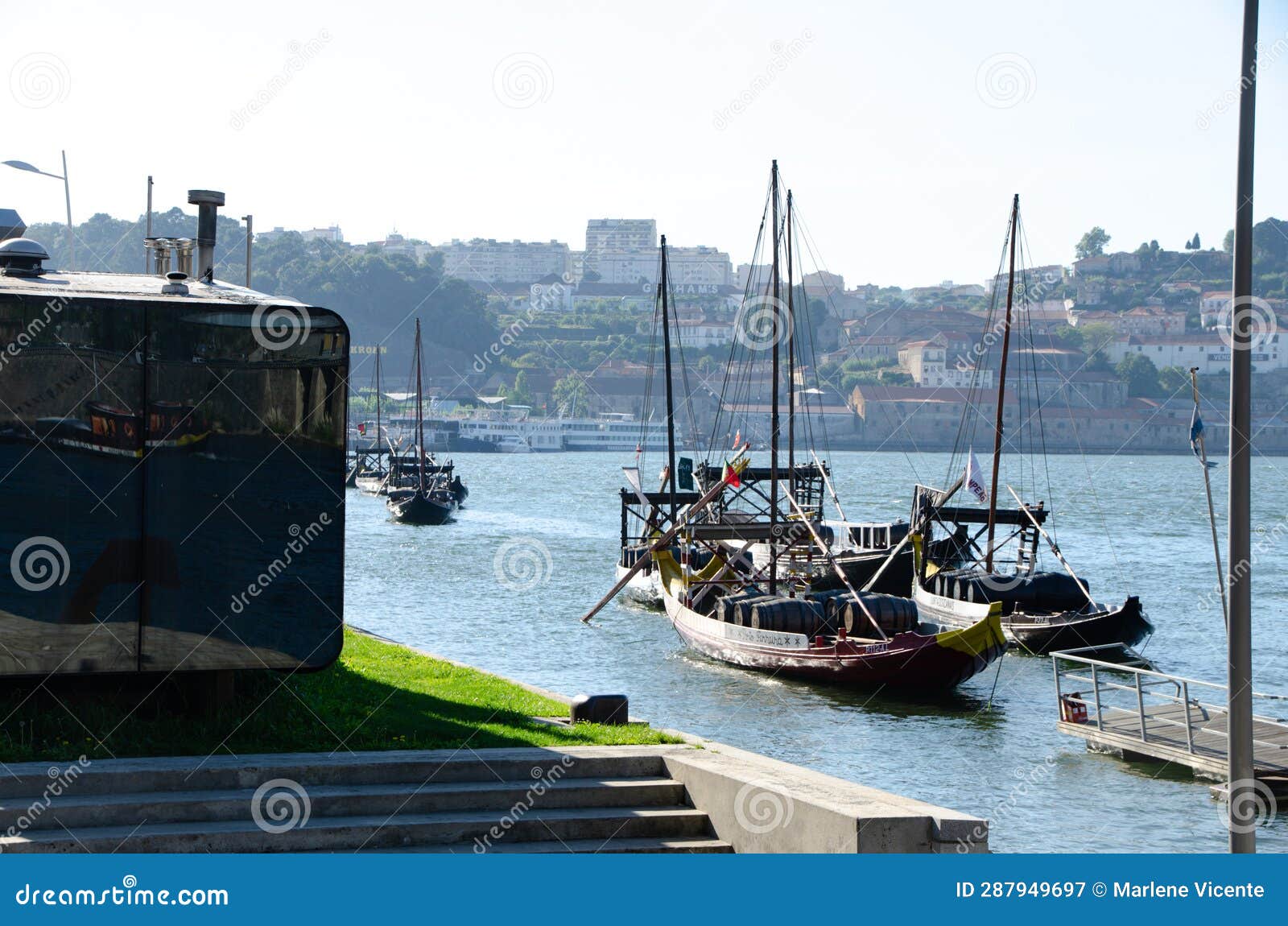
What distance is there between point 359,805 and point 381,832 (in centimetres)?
36

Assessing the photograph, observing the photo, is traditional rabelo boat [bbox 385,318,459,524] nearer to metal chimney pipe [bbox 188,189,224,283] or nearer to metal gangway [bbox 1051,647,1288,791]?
metal gangway [bbox 1051,647,1288,791]

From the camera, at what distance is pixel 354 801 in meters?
9.91

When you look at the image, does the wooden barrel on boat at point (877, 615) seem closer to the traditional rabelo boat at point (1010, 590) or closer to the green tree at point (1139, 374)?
the traditional rabelo boat at point (1010, 590)

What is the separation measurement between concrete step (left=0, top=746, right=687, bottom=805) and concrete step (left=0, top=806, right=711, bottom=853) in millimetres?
445

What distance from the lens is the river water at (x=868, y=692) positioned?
20359mm

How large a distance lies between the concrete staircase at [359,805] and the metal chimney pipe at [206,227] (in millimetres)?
5353

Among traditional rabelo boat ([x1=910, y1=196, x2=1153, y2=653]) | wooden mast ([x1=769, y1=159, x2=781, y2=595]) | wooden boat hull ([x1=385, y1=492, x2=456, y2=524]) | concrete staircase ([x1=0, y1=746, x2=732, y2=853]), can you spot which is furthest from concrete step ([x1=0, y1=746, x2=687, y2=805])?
wooden boat hull ([x1=385, y1=492, x2=456, y2=524])

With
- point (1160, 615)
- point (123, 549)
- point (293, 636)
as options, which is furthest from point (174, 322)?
point (1160, 615)

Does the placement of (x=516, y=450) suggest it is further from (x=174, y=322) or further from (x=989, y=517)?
(x=174, y=322)

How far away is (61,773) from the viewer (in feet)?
31.9

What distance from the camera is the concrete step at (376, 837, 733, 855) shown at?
965cm

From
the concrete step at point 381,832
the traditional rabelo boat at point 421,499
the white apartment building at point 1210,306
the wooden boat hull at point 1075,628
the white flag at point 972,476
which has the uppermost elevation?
the white apartment building at point 1210,306

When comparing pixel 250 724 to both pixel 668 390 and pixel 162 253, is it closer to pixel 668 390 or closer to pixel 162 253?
pixel 162 253

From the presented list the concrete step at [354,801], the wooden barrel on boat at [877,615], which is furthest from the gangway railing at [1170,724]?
the concrete step at [354,801]
